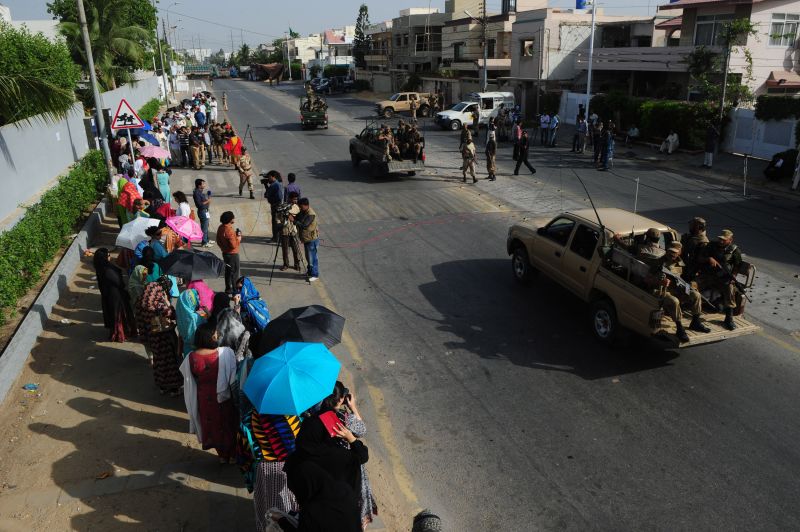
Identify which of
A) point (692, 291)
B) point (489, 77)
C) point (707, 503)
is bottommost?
point (707, 503)

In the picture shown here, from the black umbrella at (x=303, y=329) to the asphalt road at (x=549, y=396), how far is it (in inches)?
57.3

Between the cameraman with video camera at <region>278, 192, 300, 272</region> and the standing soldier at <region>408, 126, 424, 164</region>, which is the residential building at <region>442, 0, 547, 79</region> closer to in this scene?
the standing soldier at <region>408, 126, 424, 164</region>

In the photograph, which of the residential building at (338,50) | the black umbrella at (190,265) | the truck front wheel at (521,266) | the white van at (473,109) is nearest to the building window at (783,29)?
the white van at (473,109)

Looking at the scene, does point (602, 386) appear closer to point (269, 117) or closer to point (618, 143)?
point (618, 143)

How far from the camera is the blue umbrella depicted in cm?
482

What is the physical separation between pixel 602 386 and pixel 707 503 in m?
2.15

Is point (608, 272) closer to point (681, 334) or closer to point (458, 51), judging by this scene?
point (681, 334)

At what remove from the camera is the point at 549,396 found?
737 cm

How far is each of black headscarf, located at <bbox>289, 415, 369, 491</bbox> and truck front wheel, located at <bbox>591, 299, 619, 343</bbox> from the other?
522 centimetres

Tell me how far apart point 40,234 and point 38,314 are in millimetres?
2608

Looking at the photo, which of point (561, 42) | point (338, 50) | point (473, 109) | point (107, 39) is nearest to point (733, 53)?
point (561, 42)

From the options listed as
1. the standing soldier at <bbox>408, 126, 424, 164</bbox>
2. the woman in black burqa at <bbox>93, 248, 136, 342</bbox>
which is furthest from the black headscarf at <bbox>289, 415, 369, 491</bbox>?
the standing soldier at <bbox>408, 126, 424, 164</bbox>

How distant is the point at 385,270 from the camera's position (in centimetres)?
1177

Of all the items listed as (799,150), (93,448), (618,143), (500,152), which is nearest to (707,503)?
(93,448)
